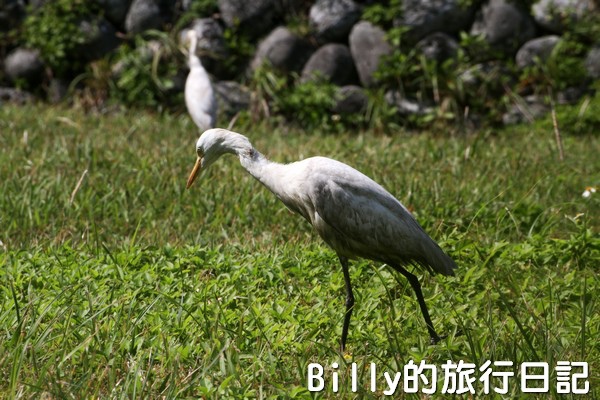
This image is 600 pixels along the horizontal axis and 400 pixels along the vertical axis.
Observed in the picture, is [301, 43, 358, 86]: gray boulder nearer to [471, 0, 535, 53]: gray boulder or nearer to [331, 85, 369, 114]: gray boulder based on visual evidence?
[331, 85, 369, 114]: gray boulder

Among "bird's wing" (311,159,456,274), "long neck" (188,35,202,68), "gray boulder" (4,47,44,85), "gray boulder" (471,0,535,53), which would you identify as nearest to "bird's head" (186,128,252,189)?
"bird's wing" (311,159,456,274)

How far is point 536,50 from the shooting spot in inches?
335

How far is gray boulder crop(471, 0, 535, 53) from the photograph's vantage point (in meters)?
8.50

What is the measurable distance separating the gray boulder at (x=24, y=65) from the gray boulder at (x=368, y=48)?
3.97 meters

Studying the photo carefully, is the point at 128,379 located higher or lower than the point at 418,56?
higher

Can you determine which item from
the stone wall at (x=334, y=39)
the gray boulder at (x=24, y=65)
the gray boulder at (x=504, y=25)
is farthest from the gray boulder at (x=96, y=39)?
the gray boulder at (x=504, y=25)

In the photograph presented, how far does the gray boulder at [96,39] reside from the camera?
9336 mm

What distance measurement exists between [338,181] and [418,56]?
5805mm

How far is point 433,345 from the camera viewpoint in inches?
115

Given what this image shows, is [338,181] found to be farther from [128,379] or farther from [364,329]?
[128,379]

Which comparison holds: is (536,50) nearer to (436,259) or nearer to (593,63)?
(593,63)

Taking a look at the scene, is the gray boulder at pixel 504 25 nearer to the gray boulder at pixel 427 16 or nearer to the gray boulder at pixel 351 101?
the gray boulder at pixel 427 16

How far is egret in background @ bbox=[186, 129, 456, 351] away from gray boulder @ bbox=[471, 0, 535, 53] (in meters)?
5.99

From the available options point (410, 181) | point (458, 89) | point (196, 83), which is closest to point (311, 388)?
point (410, 181)
